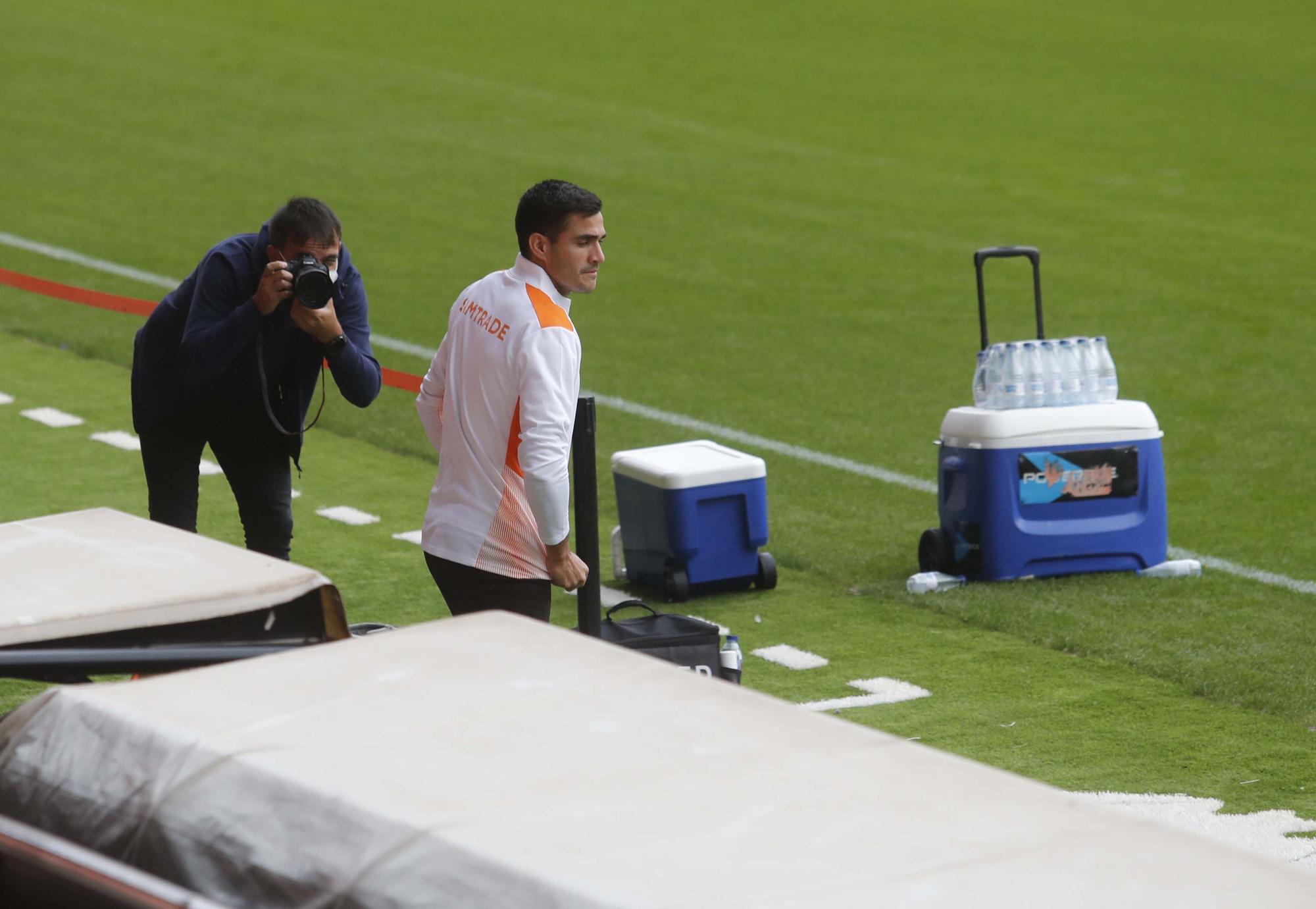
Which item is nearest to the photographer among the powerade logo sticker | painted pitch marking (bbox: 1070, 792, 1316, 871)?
painted pitch marking (bbox: 1070, 792, 1316, 871)

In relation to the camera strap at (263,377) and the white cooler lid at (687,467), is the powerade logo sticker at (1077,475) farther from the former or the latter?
the camera strap at (263,377)

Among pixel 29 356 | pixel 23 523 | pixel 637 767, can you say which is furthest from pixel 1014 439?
pixel 29 356

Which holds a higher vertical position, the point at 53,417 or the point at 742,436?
the point at 53,417

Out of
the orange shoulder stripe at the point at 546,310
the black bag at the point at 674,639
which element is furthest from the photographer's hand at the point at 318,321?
the black bag at the point at 674,639

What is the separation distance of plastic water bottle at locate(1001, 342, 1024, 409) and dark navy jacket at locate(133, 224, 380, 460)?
306 cm

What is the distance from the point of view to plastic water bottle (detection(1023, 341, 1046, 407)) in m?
7.70

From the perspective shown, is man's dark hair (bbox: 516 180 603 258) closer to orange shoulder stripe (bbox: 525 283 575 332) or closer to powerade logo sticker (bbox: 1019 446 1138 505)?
orange shoulder stripe (bbox: 525 283 575 332)

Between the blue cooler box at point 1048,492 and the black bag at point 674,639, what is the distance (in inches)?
95.1

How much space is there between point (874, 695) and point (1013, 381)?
195 cm

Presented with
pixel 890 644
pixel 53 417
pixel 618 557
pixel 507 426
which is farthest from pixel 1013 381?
pixel 53 417

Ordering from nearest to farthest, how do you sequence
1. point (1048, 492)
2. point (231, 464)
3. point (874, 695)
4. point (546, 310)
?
1. point (546, 310)
2. point (231, 464)
3. point (874, 695)
4. point (1048, 492)

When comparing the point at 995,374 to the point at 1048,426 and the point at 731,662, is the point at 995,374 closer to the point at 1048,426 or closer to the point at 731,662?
the point at 1048,426

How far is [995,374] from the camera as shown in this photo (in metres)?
7.71

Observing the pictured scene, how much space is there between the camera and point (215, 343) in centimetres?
544
